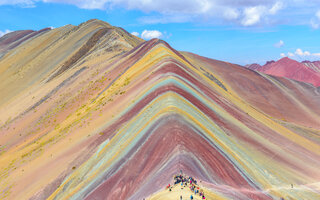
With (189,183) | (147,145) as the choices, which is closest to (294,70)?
(147,145)

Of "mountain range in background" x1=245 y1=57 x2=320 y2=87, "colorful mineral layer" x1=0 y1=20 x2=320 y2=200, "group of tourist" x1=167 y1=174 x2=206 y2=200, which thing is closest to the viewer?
"group of tourist" x1=167 y1=174 x2=206 y2=200

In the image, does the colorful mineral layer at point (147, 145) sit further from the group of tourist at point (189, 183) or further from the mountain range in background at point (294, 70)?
the mountain range in background at point (294, 70)

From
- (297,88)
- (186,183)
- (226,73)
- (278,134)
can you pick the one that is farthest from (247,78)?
(186,183)

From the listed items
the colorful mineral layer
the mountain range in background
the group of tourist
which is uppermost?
the mountain range in background

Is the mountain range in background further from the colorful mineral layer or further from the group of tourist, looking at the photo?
the group of tourist

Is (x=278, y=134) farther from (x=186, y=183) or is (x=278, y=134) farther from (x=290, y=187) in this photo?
(x=186, y=183)

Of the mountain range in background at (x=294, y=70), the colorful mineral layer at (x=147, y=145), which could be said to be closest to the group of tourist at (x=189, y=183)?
the colorful mineral layer at (x=147, y=145)

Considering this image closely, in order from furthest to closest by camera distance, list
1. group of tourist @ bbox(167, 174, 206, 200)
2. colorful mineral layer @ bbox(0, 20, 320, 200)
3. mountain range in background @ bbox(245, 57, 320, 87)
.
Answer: mountain range in background @ bbox(245, 57, 320, 87) < colorful mineral layer @ bbox(0, 20, 320, 200) < group of tourist @ bbox(167, 174, 206, 200)

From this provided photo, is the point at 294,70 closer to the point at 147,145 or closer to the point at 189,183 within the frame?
the point at 147,145


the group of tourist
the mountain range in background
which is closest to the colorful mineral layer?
the group of tourist
